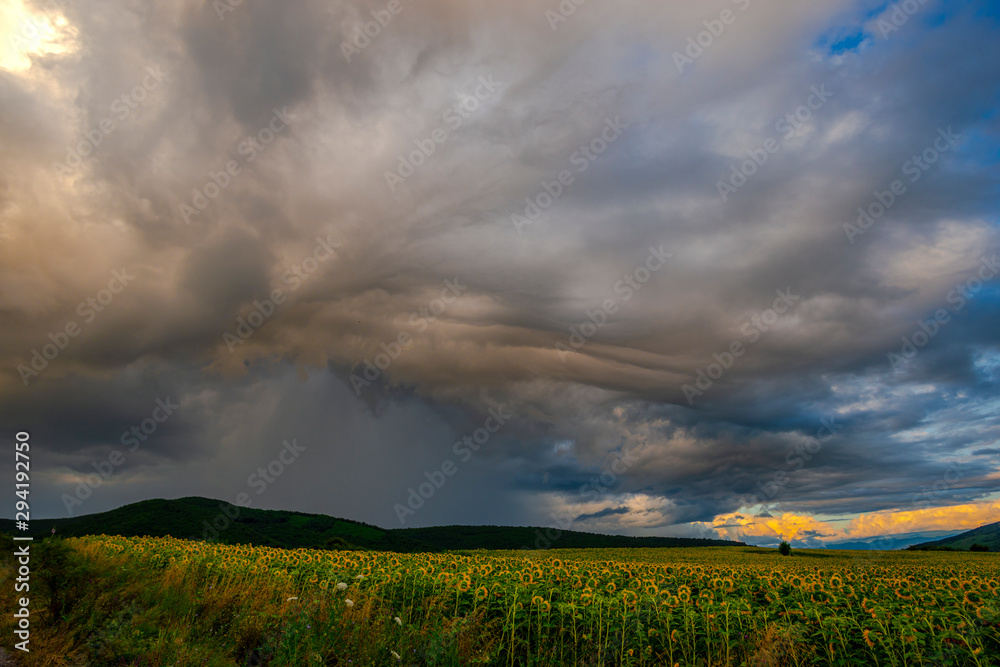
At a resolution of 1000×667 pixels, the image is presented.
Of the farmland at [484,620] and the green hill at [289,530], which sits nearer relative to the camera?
the farmland at [484,620]

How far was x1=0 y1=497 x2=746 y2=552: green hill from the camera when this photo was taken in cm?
9412

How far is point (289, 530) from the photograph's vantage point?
121m

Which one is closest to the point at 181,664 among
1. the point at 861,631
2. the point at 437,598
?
the point at 437,598

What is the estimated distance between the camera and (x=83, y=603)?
10.4 meters

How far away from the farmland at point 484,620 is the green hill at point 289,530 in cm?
6598

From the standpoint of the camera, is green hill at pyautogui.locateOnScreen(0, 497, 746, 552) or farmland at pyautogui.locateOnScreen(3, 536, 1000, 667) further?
green hill at pyautogui.locateOnScreen(0, 497, 746, 552)

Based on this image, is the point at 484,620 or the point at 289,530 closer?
the point at 484,620

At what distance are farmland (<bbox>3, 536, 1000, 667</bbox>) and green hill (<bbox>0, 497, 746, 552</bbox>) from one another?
6598 centimetres

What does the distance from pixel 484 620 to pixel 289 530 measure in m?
124

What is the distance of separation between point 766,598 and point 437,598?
26.8 feet

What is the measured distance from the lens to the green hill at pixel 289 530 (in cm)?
9412

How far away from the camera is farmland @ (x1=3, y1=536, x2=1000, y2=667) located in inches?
366

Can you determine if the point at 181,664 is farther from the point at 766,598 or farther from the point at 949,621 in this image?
the point at 949,621

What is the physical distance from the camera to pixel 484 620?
12852mm
